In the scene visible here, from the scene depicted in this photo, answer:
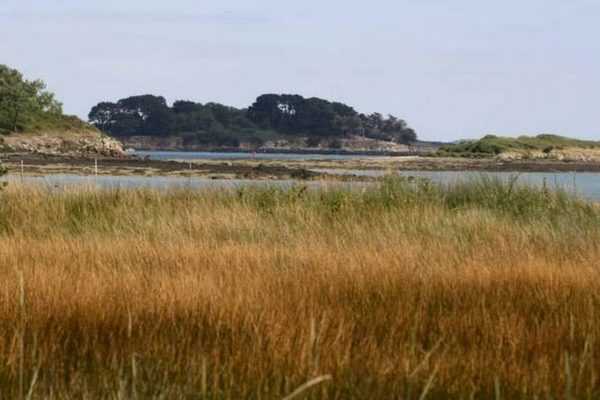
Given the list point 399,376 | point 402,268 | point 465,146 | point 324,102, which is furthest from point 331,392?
point 324,102

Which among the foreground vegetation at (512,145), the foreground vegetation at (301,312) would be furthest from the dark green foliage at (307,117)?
the foreground vegetation at (301,312)

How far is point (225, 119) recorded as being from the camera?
184m

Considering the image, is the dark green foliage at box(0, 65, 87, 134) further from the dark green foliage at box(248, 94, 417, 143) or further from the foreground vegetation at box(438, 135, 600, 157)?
the dark green foliage at box(248, 94, 417, 143)

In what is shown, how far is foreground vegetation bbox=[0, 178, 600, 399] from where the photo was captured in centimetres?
406

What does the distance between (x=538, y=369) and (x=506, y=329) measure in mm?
812

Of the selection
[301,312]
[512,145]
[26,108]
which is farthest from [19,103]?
[301,312]

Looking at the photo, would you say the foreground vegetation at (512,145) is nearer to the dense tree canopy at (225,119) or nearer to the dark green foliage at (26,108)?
the dark green foliage at (26,108)

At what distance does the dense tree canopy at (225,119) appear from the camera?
180m

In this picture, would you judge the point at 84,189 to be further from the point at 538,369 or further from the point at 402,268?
the point at 538,369

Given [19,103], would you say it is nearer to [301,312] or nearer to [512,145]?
[512,145]

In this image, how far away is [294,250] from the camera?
28.0 ft

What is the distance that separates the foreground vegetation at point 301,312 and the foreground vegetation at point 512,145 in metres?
86.6

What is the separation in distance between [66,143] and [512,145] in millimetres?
45685

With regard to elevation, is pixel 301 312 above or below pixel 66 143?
above
